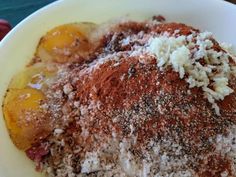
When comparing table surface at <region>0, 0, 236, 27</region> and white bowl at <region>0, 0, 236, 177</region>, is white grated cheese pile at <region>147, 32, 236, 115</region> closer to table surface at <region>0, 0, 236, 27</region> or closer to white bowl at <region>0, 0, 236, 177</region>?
white bowl at <region>0, 0, 236, 177</region>

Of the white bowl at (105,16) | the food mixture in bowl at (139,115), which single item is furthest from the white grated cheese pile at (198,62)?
the white bowl at (105,16)

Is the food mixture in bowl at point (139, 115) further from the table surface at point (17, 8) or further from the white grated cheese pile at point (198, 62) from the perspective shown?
the table surface at point (17, 8)

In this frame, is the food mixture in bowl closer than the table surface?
Yes

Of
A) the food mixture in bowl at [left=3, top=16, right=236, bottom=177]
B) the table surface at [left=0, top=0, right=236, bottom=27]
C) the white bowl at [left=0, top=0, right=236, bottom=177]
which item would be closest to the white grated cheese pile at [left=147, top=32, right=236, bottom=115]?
the food mixture in bowl at [left=3, top=16, right=236, bottom=177]

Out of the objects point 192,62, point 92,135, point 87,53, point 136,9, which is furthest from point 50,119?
point 136,9

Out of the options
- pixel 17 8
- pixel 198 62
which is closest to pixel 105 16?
pixel 17 8

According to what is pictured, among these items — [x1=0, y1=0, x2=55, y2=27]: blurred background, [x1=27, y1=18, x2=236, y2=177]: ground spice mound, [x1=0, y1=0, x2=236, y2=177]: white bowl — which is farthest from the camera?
[x1=0, y1=0, x2=55, y2=27]: blurred background

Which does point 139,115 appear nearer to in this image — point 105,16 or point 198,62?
point 198,62
